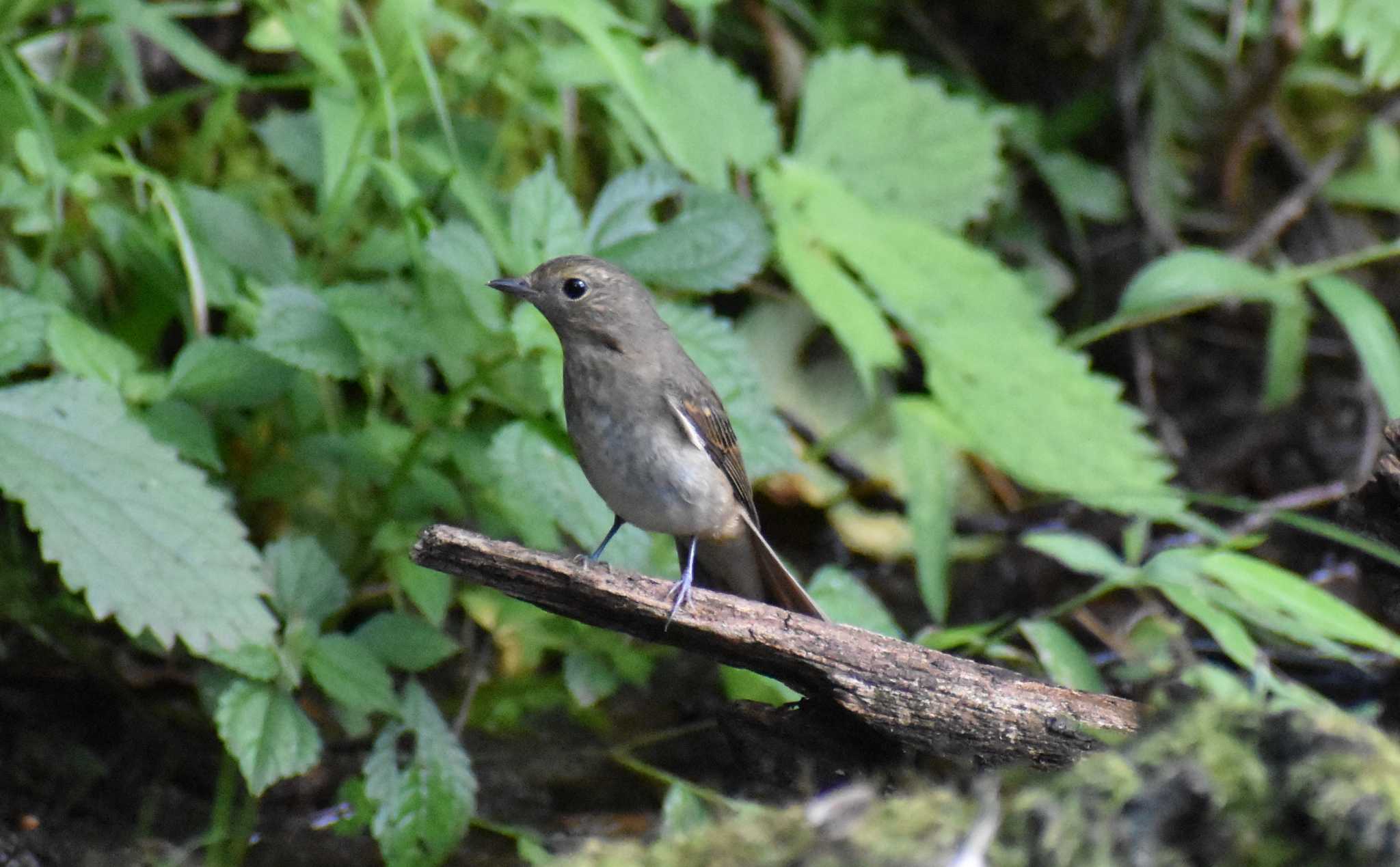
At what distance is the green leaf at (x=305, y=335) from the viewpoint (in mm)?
3699

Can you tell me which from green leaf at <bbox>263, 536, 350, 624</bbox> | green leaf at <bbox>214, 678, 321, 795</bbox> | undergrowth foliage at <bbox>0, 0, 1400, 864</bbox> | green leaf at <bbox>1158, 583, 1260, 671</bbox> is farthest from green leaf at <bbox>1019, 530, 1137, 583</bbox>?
green leaf at <bbox>214, 678, 321, 795</bbox>

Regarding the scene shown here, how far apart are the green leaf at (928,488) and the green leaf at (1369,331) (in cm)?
145

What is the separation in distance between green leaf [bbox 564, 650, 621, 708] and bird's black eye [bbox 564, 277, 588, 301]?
104cm

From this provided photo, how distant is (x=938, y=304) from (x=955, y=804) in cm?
342

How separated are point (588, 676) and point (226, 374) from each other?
1323 millimetres

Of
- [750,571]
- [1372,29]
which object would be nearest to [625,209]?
[750,571]

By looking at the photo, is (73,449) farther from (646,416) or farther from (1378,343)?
(1378,343)

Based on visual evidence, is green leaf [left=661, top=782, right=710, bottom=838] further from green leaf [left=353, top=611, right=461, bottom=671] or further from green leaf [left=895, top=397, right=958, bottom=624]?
green leaf [left=895, top=397, right=958, bottom=624]

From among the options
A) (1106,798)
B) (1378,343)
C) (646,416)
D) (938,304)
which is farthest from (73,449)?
(1378,343)

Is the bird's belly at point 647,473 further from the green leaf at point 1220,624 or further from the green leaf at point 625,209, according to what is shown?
the green leaf at point 1220,624

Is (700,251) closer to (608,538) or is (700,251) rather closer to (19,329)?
(608,538)

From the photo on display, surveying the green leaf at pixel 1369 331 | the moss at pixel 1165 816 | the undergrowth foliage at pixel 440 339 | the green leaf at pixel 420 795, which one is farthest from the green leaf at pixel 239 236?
the green leaf at pixel 1369 331

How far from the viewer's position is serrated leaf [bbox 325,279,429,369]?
3816 mm

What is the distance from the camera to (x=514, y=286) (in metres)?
3.84
